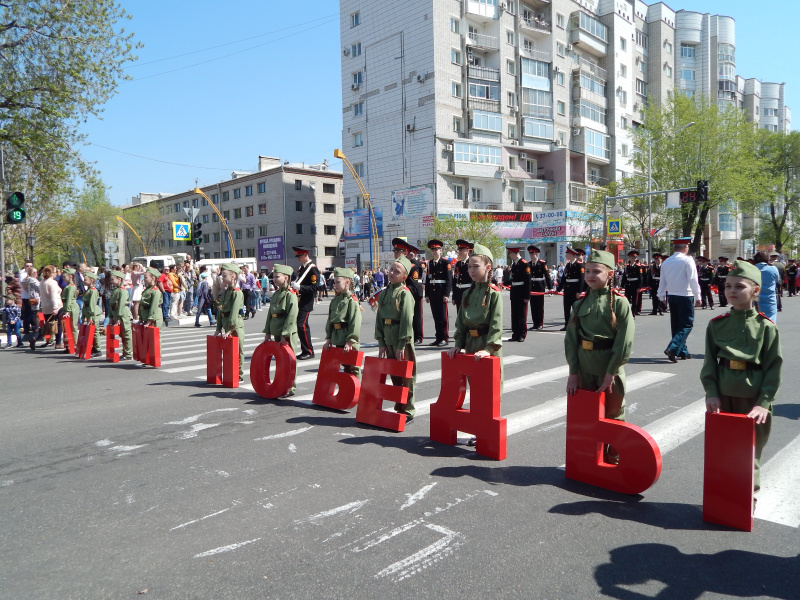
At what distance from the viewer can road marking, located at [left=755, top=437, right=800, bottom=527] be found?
12.8 feet

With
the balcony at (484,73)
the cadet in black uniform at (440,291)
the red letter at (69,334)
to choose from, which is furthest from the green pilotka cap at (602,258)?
the balcony at (484,73)

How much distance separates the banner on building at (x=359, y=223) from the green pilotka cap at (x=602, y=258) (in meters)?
44.3

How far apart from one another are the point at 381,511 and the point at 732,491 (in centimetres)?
235

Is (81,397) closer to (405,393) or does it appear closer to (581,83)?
(405,393)

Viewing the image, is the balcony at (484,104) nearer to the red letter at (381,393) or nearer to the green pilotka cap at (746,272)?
the red letter at (381,393)

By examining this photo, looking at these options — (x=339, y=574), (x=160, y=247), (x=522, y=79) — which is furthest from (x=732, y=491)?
(x=160, y=247)

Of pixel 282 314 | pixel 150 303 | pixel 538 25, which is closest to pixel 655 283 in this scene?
pixel 282 314

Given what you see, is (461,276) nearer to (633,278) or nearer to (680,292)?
(680,292)

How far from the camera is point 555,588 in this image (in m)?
3.04

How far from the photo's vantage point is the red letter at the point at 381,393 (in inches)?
239

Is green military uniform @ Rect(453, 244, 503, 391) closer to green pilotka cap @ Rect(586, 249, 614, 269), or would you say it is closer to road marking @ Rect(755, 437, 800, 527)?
green pilotka cap @ Rect(586, 249, 614, 269)

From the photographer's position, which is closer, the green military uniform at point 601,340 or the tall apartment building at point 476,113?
the green military uniform at point 601,340

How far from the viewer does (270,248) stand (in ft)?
201

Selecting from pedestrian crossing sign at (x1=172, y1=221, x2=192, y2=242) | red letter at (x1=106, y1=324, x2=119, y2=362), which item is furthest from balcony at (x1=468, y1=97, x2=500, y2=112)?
red letter at (x1=106, y1=324, x2=119, y2=362)
